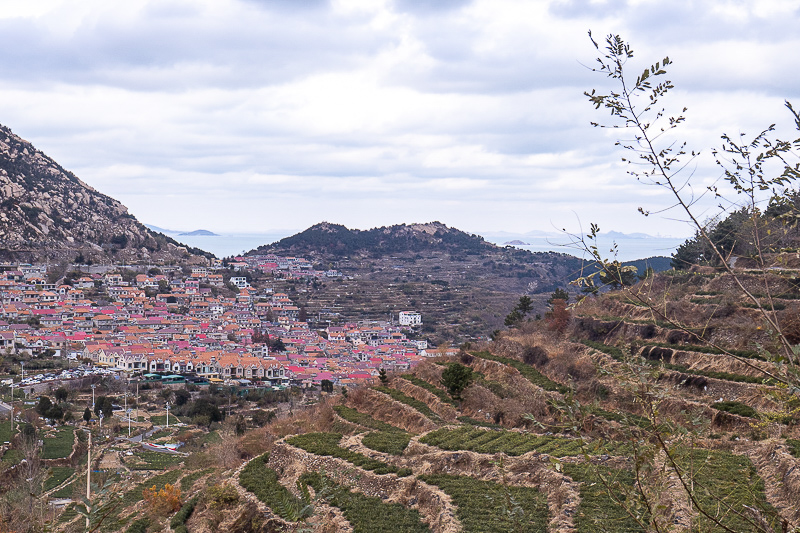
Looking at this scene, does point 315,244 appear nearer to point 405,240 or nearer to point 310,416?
point 405,240

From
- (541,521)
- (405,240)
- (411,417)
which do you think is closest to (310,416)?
(411,417)

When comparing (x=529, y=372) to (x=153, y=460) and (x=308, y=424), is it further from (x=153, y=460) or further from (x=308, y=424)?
(x=153, y=460)

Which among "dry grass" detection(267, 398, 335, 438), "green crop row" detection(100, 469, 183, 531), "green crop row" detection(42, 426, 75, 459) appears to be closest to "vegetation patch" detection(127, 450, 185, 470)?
"green crop row" detection(100, 469, 183, 531)

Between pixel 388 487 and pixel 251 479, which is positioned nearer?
pixel 388 487

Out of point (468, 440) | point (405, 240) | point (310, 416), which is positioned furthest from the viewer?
point (405, 240)

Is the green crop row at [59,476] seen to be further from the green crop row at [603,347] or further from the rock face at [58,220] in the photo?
the rock face at [58,220]
